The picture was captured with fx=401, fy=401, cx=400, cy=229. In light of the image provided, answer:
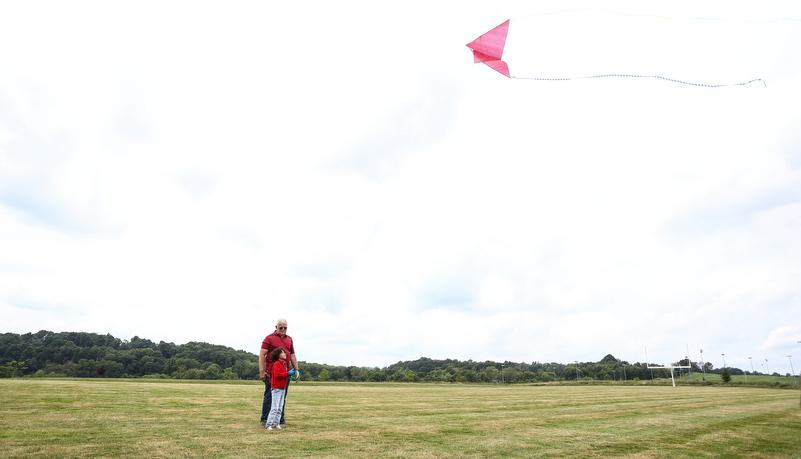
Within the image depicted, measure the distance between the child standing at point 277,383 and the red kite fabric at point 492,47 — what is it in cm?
1006

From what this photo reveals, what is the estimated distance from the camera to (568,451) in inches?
295

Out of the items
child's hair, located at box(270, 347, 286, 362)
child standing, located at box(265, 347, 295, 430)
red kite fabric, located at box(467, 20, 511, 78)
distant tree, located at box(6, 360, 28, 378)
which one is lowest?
distant tree, located at box(6, 360, 28, 378)

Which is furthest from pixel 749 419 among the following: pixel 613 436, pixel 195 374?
pixel 195 374

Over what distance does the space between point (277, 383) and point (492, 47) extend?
1124 cm

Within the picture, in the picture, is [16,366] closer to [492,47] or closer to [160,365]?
[160,365]

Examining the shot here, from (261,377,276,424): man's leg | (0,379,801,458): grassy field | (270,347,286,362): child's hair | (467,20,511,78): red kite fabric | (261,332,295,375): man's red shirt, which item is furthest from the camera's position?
(467,20,511,78): red kite fabric

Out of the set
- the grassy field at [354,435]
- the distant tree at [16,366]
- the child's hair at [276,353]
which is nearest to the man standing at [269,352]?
the child's hair at [276,353]

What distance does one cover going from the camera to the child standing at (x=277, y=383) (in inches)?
368

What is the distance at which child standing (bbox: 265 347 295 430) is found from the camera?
9344 mm

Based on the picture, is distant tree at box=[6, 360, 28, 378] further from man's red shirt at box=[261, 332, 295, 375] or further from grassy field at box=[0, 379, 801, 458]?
man's red shirt at box=[261, 332, 295, 375]

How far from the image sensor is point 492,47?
1229 cm

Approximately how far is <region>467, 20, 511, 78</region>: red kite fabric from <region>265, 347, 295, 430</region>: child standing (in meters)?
10.1

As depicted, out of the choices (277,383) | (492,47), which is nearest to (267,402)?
(277,383)

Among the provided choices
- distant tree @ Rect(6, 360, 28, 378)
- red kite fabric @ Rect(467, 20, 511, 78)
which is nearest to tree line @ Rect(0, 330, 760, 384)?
distant tree @ Rect(6, 360, 28, 378)
